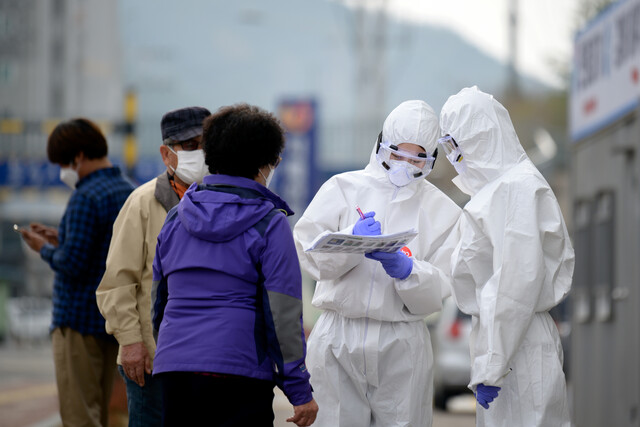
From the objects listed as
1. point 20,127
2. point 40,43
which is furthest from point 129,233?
point 40,43

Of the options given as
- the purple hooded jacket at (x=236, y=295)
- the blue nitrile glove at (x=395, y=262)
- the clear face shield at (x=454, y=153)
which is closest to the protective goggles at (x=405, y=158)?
the clear face shield at (x=454, y=153)

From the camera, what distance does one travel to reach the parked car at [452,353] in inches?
520

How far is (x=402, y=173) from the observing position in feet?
16.8

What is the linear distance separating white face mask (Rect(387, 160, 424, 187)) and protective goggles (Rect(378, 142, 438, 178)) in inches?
0.9

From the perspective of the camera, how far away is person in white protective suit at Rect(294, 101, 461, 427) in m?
5.04

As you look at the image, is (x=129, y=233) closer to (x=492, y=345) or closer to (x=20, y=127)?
(x=492, y=345)

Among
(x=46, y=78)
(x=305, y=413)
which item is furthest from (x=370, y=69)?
(x=305, y=413)

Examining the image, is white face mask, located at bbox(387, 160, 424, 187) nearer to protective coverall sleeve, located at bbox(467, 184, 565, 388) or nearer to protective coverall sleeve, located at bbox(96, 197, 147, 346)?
protective coverall sleeve, located at bbox(467, 184, 565, 388)

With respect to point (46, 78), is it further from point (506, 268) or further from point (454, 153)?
point (506, 268)

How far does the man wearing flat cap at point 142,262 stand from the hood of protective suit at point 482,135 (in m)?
1.23

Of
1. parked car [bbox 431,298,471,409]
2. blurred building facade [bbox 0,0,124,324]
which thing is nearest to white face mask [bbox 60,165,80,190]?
parked car [bbox 431,298,471,409]

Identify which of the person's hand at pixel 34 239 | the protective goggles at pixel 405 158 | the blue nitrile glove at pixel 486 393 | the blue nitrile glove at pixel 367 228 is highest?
the protective goggles at pixel 405 158

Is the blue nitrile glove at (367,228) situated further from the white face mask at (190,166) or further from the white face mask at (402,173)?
the white face mask at (190,166)

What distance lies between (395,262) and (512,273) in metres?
0.57
